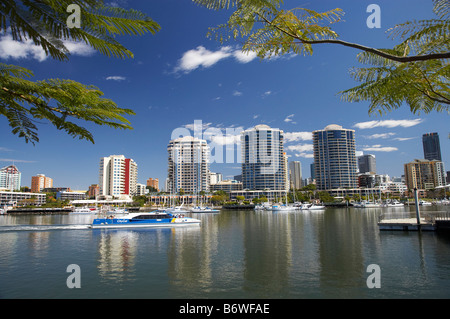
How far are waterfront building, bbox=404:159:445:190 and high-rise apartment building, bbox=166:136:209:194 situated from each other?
136 meters

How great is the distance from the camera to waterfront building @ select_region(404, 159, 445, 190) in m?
176

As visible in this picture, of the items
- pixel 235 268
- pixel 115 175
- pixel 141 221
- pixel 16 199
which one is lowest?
pixel 235 268

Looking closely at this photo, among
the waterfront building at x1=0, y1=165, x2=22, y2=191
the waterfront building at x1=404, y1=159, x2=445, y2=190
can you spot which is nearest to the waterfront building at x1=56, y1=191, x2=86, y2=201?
the waterfront building at x1=0, y1=165, x2=22, y2=191

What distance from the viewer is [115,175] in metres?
139

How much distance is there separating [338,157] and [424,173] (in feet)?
237

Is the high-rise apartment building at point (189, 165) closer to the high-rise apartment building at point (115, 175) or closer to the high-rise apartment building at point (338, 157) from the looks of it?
the high-rise apartment building at point (115, 175)

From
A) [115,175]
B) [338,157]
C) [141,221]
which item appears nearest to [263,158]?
[338,157]

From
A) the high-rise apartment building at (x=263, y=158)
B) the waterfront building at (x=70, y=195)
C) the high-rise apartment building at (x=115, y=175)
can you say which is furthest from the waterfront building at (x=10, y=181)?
the high-rise apartment building at (x=263, y=158)

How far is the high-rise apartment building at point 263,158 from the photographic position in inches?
5960

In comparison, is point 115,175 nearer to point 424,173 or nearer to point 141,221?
point 141,221

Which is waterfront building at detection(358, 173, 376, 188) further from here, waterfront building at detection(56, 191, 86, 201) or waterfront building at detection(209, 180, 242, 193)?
waterfront building at detection(56, 191, 86, 201)

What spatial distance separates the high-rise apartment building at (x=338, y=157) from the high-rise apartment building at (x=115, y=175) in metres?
111
